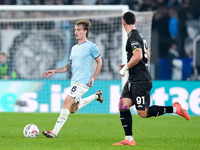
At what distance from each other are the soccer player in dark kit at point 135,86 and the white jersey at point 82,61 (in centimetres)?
123

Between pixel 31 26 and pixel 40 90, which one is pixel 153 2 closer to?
pixel 31 26

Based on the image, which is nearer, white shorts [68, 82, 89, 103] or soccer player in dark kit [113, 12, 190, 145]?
soccer player in dark kit [113, 12, 190, 145]

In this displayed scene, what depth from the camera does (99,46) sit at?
17.1 m

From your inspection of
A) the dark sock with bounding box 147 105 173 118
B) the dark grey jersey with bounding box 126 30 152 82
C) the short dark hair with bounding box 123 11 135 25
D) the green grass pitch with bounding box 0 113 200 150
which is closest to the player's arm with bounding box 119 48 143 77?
the dark grey jersey with bounding box 126 30 152 82

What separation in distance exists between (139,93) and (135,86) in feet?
→ 0.40

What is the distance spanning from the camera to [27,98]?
1477 cm

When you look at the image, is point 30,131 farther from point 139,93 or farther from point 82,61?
point 139,93

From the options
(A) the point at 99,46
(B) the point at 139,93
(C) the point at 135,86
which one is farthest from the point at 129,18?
(A) the point at 99,46

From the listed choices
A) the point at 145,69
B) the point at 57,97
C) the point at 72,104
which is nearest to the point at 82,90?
the point at 72,104

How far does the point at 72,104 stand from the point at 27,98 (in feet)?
20.5

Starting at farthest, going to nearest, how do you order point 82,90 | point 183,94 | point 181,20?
point 181,20 < point 183,94 < point 82,90

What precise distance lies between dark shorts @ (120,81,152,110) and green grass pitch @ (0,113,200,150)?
58 centimetres

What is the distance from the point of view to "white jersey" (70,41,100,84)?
8.39m

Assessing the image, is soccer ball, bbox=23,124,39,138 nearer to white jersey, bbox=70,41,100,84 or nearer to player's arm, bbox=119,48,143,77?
white jersey, bbox=70,41,100,84
